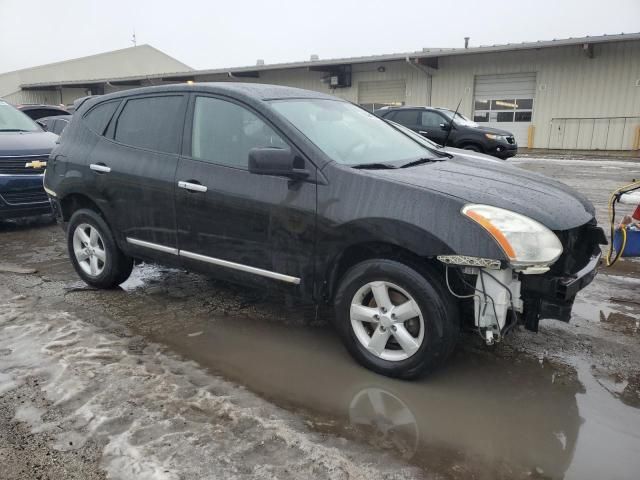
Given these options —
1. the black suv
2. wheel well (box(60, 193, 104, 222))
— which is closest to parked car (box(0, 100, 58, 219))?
wheel well (box(60, 193, 104, 222))

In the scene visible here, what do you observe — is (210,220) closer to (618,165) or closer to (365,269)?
(365,269)

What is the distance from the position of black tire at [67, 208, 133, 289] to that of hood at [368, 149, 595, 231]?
2543 millimetres

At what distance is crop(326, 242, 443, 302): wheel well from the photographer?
297cm

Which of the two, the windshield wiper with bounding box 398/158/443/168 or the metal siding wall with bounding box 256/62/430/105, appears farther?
the metal siding wall with bounding box 256/62/430/105

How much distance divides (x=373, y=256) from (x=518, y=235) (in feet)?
2.77

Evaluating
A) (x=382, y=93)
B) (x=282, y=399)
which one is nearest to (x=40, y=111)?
(x=282, y=399)

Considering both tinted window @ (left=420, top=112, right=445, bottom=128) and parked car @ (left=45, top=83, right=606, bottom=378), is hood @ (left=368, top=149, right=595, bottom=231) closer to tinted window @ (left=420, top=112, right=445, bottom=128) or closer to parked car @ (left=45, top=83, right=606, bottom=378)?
parked car @ (left=45, top=83, right=606, bottom=378)

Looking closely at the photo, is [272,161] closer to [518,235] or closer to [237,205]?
[237,205]

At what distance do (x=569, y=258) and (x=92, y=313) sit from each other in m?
3.49

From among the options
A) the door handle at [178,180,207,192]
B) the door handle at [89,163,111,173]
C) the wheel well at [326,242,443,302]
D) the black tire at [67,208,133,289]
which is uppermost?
the door handle at [89,163,111,173]

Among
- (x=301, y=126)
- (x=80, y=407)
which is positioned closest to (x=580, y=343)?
(x=301, y=126)

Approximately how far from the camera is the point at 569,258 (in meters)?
2.97

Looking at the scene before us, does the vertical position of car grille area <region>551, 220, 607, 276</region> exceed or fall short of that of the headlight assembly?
it falls short

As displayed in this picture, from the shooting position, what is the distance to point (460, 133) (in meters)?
13.8
